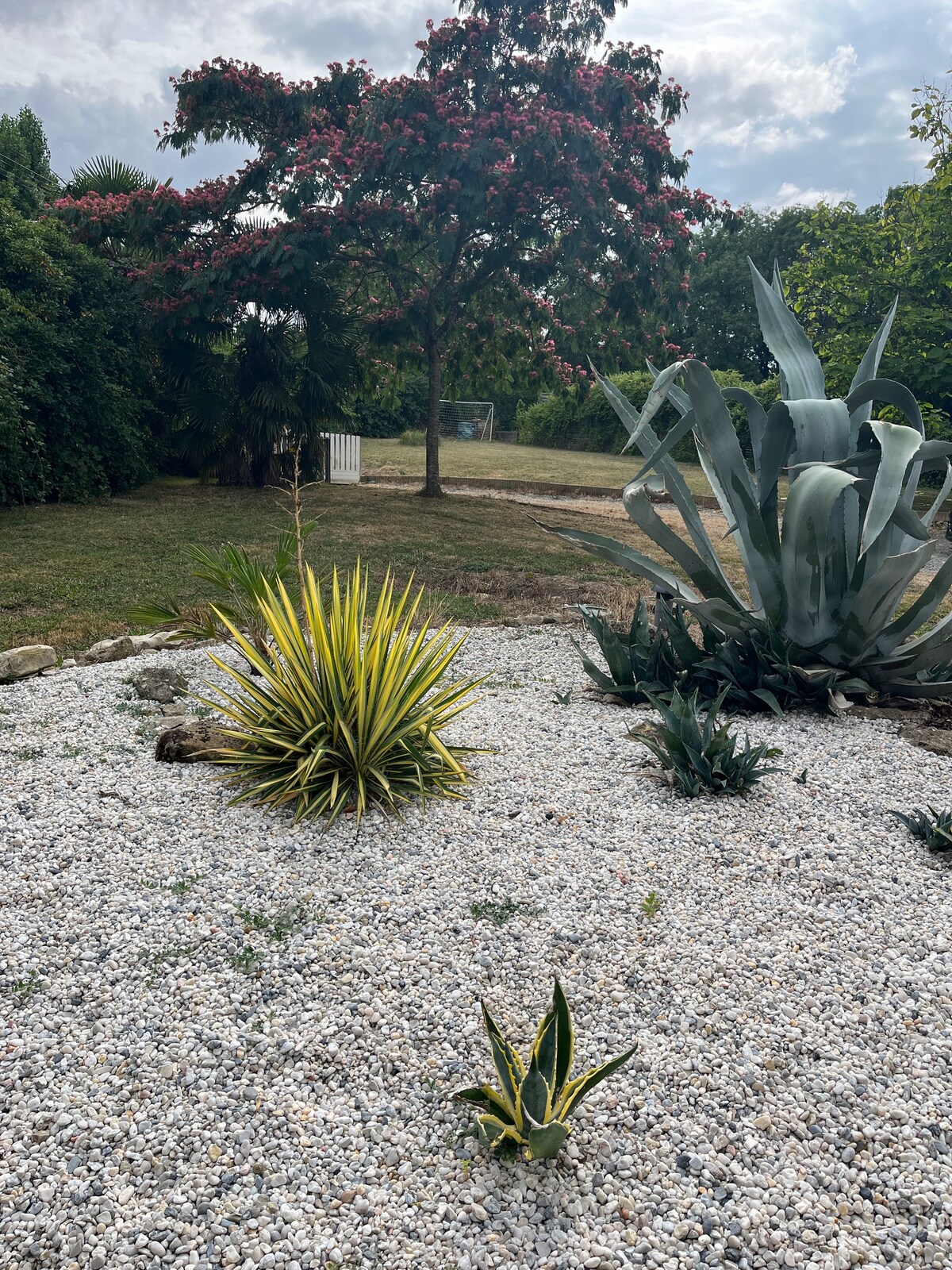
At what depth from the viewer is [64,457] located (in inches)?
514

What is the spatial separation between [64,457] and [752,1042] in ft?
43.2

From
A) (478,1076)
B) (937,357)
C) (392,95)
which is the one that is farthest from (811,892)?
(392,95)

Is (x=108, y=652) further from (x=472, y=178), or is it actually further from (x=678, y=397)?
(x=472, y=178)

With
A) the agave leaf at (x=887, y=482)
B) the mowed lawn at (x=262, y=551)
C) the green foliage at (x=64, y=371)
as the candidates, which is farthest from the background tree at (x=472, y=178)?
the agave leaf at (x=887, y=482)

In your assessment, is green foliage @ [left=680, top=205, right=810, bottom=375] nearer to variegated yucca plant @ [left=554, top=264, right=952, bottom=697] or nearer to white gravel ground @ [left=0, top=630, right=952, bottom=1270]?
variegated yucca plant @ [left=554, top=264, right=952, bottom=697]

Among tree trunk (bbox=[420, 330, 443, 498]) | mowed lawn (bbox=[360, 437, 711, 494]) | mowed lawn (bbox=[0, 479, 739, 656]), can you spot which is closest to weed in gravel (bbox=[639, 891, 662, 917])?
mowed lawn (bbox=[0, 479, 739, 656])

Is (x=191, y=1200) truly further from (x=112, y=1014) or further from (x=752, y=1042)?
(x=752, y=1042)

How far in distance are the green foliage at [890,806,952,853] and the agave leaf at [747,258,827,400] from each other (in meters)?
2.52

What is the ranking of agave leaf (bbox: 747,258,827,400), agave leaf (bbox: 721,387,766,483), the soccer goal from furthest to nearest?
the soccer goal → agave leaf (bbox: 747,258,827,400) → agave leaf (bbox: 721,387,766,483)

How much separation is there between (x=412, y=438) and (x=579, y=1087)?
30.0m

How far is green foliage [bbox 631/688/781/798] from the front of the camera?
373 cm

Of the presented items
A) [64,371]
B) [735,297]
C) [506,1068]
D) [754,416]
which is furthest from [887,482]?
[735,297]

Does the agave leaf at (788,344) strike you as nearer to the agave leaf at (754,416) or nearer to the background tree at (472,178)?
the agave leaf at (754,416)

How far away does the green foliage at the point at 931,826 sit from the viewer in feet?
10.8
